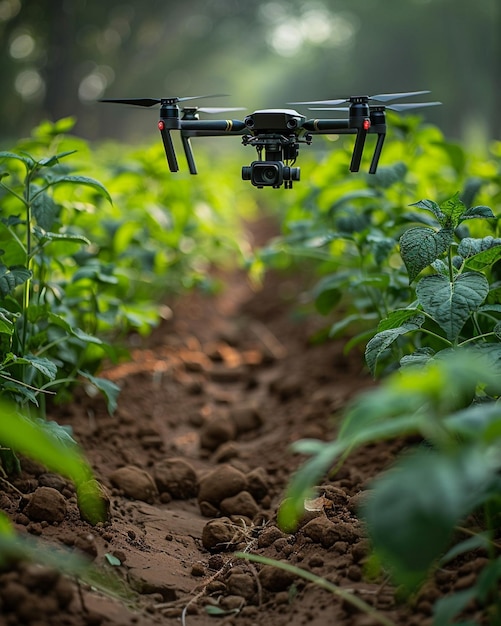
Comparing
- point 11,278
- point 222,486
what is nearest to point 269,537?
point 222,486

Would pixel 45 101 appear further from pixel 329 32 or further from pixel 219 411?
pixel 329 32

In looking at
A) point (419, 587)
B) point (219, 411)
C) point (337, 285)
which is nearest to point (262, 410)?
point (219, 411)

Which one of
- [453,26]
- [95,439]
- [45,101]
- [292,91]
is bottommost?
[95,439]

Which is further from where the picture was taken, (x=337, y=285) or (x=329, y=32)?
(x=329, y=32)

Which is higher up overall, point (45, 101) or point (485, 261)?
point (45, 101)

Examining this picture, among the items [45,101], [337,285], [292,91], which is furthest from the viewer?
[292,91]

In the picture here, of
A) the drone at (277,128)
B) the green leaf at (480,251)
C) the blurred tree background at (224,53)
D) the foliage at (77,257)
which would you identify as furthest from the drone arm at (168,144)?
the blurred tree background at (224,53)

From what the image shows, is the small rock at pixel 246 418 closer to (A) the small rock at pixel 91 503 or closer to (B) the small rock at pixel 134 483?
(B) the small rock at pixel 134 483

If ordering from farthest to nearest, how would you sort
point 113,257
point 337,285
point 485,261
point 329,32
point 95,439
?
point 329,32, point 113,257, point 337,285, point 95,439, point 485,261

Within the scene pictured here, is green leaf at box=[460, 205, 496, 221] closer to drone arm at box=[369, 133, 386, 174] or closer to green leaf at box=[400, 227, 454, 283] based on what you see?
green leaf at box=[400, 227, 454, 283]
